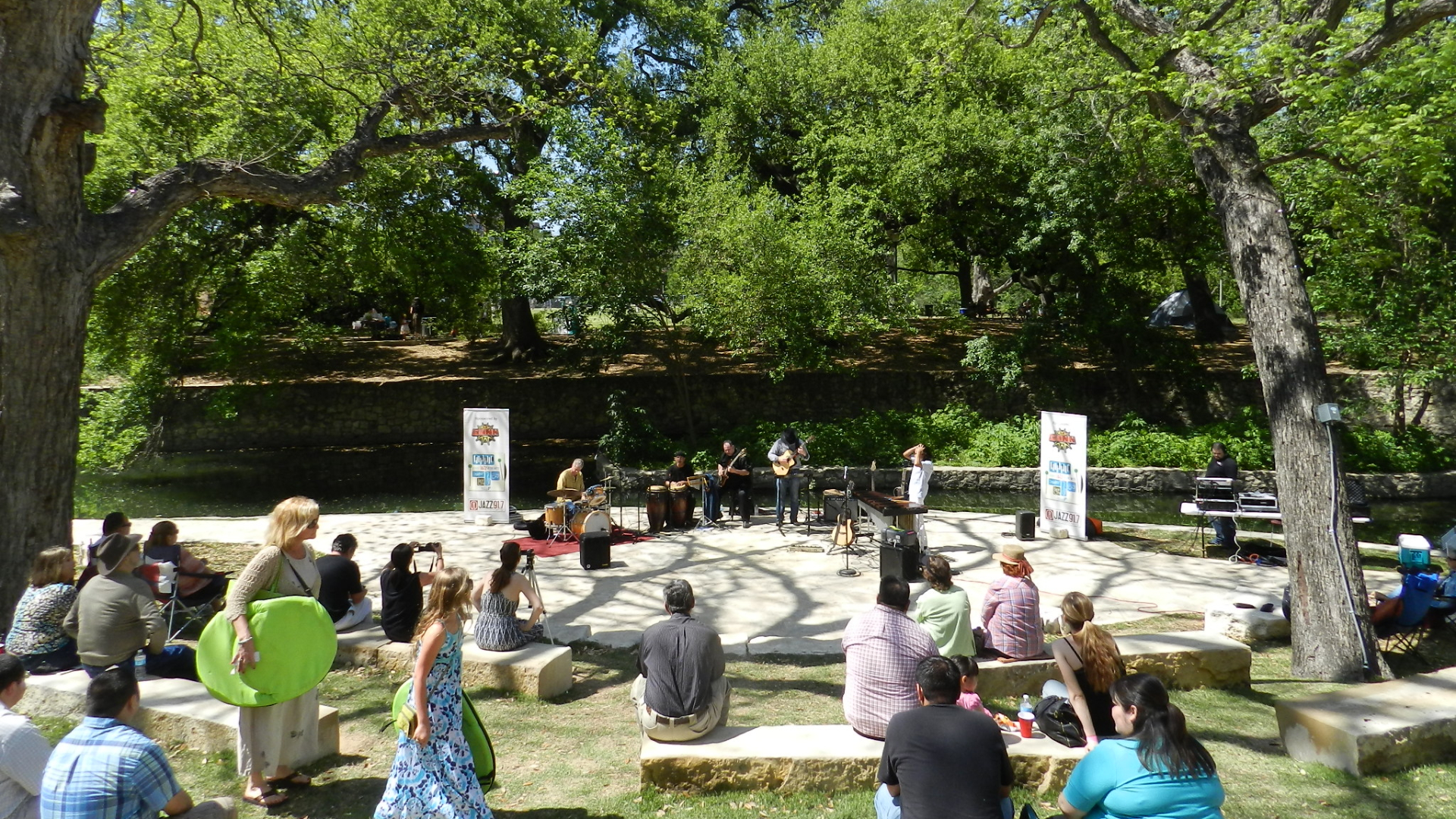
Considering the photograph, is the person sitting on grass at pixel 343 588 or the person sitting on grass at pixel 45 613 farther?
the person sitting on grass at pixel 343 588

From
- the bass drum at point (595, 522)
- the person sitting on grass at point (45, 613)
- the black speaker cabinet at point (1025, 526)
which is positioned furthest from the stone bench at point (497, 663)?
the black speaker cabinet at point (1025, 526)

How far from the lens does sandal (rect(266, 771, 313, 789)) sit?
15.5 ft

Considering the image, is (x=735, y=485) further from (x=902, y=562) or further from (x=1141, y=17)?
(x=1141, y=17)

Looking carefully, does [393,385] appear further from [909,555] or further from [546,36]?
[909,555]

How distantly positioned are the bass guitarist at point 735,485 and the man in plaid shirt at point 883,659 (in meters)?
9.15

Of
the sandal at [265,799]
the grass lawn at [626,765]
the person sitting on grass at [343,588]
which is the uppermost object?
the person sitting on grass at [343,588]

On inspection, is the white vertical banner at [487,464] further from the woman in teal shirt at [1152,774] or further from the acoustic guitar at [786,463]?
the woman in teal shirt at [1152,774]

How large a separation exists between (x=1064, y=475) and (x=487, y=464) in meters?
8.70

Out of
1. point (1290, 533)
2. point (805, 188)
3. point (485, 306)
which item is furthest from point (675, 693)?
point (485, 306)

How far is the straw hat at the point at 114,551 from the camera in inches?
204

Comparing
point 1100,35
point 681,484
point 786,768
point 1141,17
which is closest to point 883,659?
point 786,768

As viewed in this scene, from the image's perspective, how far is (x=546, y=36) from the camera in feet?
71.9

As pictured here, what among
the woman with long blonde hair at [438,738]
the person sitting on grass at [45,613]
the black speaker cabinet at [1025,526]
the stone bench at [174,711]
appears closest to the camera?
the woman with long blonde hair at [438,738]

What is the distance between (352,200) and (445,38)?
4270 mm
